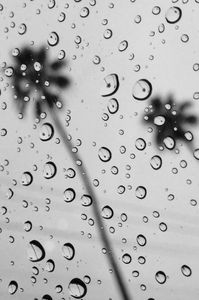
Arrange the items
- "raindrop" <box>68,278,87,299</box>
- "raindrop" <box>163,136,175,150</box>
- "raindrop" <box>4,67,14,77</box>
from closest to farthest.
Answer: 1. "raindrop" <box>68,278,87,299</box>
2. "raindrop" <box>163,136,175,150</box>
3. "raindrop" <box>4,67,14,77</box>

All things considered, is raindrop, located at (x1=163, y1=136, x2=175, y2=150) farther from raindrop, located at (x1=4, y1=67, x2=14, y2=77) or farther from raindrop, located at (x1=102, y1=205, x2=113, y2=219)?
raindrop, located at (x1=4, y1=67, x2=14, y2=77)

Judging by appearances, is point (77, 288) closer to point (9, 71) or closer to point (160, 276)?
point (160, 276)

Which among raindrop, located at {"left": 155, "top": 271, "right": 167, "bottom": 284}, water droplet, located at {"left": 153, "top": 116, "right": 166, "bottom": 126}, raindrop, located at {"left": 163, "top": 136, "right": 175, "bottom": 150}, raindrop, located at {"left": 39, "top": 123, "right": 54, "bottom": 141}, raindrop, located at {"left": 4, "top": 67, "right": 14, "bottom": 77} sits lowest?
raindrop, located at {"left": 155, "top": 271, "right": 167, "bottom": 284}

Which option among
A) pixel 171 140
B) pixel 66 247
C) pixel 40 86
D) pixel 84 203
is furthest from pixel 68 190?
pixel 40 86

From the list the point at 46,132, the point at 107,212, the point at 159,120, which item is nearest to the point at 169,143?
the point at 159,120

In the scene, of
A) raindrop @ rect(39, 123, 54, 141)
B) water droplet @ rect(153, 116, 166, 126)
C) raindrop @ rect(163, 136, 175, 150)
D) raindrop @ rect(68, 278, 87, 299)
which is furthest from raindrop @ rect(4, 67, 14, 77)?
raindrop @ rect(68, 278, 87, 299)

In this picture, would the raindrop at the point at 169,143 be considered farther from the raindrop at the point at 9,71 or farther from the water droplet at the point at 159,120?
the raindrop at the point at 9,71
